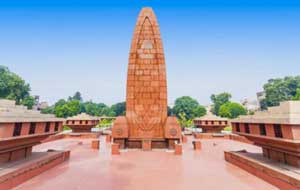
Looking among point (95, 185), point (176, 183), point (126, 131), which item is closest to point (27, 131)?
point (95, 185)

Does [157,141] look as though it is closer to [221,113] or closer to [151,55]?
[151,55]

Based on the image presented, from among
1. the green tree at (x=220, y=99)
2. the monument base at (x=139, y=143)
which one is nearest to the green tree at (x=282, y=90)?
the green tree at (x=220, y=99)

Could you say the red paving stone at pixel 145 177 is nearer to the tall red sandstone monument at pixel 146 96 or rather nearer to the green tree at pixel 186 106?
the tall red sandstone monument at pixel 146 96

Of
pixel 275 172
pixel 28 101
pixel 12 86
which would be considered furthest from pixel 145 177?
pixel 28 101

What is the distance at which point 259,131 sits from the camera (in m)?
5.49

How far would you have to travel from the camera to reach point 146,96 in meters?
11.0

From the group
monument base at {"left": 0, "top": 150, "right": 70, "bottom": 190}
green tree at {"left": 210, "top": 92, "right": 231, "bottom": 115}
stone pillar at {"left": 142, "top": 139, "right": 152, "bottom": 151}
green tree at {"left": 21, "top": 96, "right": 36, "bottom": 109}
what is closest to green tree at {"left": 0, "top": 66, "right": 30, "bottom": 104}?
green tree at {"left": 21, "top": 96, "right": 36, "bottom": 109}

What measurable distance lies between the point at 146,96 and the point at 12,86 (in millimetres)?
37584

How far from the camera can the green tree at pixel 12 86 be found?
3531 centimetres

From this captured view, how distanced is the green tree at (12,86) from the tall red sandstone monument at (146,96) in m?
36.2

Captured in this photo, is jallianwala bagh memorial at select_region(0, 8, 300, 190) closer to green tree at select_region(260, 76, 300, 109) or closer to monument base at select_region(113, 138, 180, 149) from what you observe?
monument base at select_region(113, 138, 180, 149)

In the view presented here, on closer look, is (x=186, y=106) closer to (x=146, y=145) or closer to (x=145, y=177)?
(x=146, y=145)

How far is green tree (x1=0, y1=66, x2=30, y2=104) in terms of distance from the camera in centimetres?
3531

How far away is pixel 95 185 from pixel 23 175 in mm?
1966
